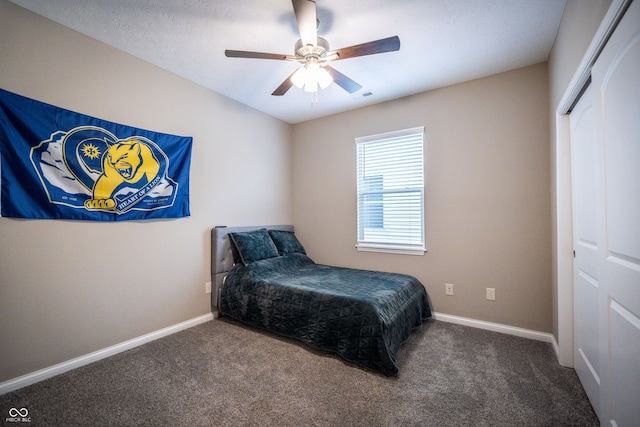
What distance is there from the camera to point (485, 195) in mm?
2693

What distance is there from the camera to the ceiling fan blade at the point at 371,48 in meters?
1.65

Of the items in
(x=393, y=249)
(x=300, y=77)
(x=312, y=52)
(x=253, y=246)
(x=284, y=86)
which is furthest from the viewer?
(x=393, y=249)

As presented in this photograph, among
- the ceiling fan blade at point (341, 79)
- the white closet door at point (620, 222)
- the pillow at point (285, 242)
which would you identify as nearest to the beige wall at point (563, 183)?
the white closet door at point (620, 222)

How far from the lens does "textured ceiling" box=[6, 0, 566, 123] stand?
5.94 feet

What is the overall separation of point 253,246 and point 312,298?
1100mm

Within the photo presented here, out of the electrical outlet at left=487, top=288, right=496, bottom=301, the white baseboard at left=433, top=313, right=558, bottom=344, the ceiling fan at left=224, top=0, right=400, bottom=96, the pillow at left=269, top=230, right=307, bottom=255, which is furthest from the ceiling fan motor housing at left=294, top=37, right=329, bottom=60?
the white baseboard at left=433, top=313, right=558, bottom=344

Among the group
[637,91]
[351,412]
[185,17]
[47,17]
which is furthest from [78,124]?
[637,91]

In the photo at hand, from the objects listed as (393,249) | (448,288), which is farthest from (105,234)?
→ (448,288)

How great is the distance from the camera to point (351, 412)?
153 cm

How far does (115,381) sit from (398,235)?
295 cm

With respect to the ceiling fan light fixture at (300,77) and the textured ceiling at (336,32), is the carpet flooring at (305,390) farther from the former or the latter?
the textured ceiling at (336,32)

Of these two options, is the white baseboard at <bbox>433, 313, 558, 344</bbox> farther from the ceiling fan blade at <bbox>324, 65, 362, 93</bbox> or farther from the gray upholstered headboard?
the ceiling fan blade at <bbox>324, 65, 362, 93</bbox>

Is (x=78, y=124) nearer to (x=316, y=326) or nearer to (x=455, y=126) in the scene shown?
(x=316, y=326)

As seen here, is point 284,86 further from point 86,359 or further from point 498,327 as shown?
point 498,327
